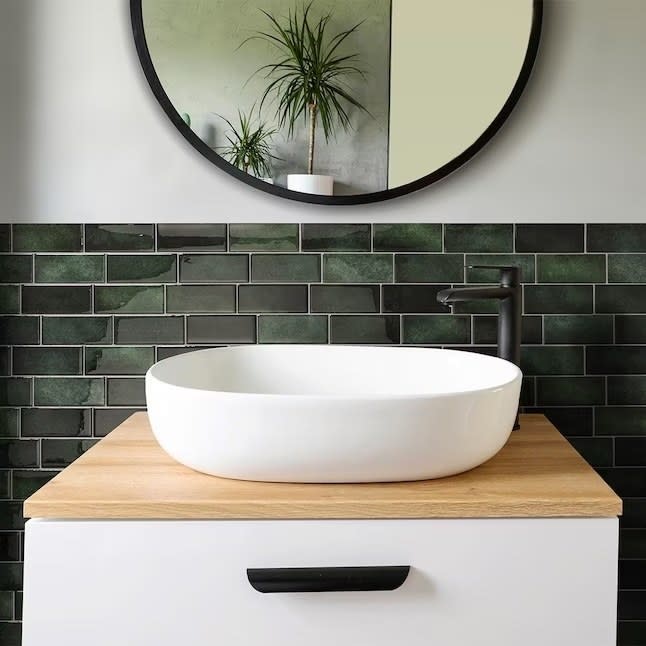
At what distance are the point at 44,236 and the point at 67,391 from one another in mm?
344

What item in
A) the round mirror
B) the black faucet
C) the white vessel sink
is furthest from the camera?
the round mirror

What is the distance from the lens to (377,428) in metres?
0.95

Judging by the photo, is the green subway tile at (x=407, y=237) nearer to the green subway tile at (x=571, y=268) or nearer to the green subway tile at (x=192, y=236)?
the green subway tile at (x=571, y=268)

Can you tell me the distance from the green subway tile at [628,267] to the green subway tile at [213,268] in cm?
81

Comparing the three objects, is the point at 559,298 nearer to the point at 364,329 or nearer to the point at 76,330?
the point at 364,329

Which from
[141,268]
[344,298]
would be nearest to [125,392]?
[141,268]

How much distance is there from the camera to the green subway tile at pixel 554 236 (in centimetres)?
155

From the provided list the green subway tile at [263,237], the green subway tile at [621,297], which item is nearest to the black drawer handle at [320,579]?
the green subway tile at [263,237]

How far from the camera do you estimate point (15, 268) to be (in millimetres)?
1552

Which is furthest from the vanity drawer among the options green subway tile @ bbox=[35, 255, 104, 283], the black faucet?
green subway tile @ bbox=[35, 255, 104, 283]

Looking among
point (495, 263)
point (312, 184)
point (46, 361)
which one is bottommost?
point (46, 361)

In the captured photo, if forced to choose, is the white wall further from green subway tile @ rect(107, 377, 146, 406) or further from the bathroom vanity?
the bathroom vanity

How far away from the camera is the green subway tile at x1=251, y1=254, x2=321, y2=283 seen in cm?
156

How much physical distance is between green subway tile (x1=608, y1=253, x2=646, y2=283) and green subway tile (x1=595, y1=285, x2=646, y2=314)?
2 cm
